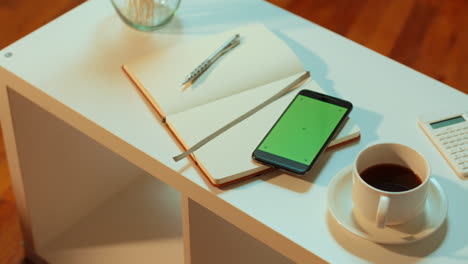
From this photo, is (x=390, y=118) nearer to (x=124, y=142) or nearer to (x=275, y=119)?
(x=275, y=119)

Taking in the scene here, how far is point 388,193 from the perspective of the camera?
0.99 metres

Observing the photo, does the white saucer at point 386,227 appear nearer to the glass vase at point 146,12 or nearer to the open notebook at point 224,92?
the open notebook at point 224,92

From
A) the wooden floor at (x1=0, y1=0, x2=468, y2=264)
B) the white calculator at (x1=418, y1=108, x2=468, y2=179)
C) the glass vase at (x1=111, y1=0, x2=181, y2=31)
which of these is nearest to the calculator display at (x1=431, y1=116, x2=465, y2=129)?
the white calculator at (x1=418, y1=108, x2=468, y2=179)

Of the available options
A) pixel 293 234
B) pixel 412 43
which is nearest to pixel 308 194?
pixel 293 234

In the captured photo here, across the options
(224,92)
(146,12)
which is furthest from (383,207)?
(146,12)

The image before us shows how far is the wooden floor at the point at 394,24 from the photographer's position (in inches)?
86.0

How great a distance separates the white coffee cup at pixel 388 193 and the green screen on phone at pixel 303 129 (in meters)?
0.10

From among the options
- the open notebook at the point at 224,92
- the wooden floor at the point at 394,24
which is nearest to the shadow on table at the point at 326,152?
the open notebook at the point at 224,92

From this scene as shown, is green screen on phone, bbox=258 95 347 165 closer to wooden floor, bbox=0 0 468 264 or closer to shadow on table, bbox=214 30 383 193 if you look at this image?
shadow on table, bbox=214 30 383 193

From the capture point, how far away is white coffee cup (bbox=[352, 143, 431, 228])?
3.28 ft

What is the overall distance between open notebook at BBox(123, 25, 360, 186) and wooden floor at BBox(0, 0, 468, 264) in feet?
3.02

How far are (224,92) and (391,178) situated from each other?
0.34m

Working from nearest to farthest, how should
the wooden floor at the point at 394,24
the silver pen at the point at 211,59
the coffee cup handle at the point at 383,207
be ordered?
the coffee cup handle at the point at 383,207 → the silver pen at the point at 211,59 → the wooden floor at the point at 394,24

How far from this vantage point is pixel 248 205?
3.62 feet
